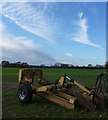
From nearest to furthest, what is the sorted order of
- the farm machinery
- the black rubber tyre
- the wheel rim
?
the farm machinery < the black rubber tyre < the wheel rim

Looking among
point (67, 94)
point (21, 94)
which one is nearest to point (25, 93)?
point (21, 94)

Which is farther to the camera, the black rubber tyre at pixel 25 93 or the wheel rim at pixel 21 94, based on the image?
the wheel rim at pixel 21 94

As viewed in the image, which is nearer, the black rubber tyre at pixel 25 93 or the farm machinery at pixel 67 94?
the farm machinery at pixel 67 94

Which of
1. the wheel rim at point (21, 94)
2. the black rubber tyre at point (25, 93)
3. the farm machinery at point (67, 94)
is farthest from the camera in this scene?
the wheel rim at point (21, 94)

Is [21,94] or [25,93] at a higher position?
[25,93]

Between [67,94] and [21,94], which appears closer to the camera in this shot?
[67,94]

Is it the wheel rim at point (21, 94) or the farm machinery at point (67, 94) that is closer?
the farm machinery at point (67, 94)

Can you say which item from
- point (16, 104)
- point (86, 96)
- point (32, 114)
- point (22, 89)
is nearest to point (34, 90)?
point (22, 89)

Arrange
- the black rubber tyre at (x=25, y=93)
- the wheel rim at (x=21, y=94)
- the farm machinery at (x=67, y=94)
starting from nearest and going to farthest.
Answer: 1. the farm machinery at (x=67, y=94)
2. the black rubber tyre at (x=25, y=93)
3. the wheel rim at (x=21, y=94)

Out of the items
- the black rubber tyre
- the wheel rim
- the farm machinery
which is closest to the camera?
the farm machinery

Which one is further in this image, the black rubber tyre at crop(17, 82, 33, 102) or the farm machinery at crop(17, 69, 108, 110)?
the black rubber tyre at crop(17, 82, 33, 102)

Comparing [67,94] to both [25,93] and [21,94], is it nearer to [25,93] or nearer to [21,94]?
[25,93]

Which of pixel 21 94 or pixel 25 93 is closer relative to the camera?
pixel 25 93

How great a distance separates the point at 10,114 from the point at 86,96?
2.76 m
